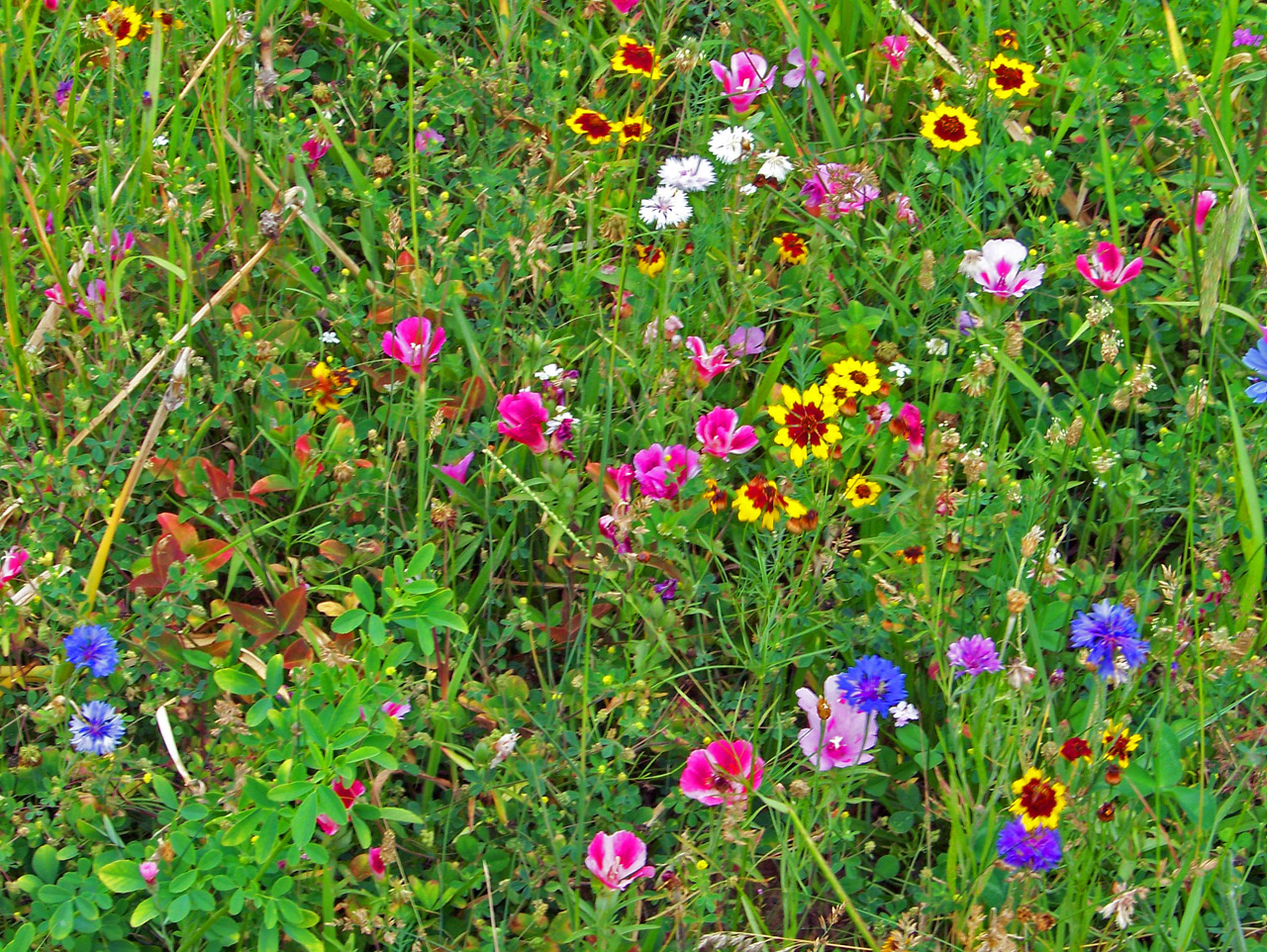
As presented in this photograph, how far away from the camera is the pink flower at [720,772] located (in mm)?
1690

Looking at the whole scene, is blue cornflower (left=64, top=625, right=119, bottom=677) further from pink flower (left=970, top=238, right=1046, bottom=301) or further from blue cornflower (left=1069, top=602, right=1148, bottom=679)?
pink flower (left=970, top=238, right=1046, bottom=301)

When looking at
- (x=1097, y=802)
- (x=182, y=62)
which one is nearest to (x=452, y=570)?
(x=1097, y=802)

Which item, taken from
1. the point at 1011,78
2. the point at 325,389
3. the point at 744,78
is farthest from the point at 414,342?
the point at 1011,78

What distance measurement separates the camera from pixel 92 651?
1690 mm

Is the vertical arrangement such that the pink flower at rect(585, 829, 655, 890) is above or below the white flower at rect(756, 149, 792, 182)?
below

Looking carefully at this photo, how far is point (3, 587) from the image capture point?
69.7 inches

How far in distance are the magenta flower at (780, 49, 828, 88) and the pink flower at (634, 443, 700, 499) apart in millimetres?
1093

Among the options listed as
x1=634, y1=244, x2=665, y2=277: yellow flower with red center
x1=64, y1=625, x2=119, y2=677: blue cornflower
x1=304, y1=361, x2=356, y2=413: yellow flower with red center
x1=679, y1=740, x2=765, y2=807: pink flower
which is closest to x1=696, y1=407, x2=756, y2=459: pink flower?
x1=634, y1=244, x2=665, y2=277: yellow flower with red center

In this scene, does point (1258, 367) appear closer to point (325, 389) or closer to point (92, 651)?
point (325, 389)

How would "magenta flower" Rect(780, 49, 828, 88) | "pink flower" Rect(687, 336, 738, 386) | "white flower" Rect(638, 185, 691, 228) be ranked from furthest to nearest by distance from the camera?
"magenta flower" Rect(780, 49, 828, 88) → "white flower" Rect(638, 185, 691, 228) → "pink flower" Rect(687, 336, 738, 386)

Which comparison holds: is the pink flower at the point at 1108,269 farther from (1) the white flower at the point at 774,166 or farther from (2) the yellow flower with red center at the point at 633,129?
(2) the yellow flower with red center at the point at 633,129

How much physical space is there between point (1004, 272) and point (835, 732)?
3.17ft

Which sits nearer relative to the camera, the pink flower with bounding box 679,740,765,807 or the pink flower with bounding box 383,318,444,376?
the pink flower with bounding box 679,740,765,807

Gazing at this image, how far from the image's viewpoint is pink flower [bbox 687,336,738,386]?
212cm
